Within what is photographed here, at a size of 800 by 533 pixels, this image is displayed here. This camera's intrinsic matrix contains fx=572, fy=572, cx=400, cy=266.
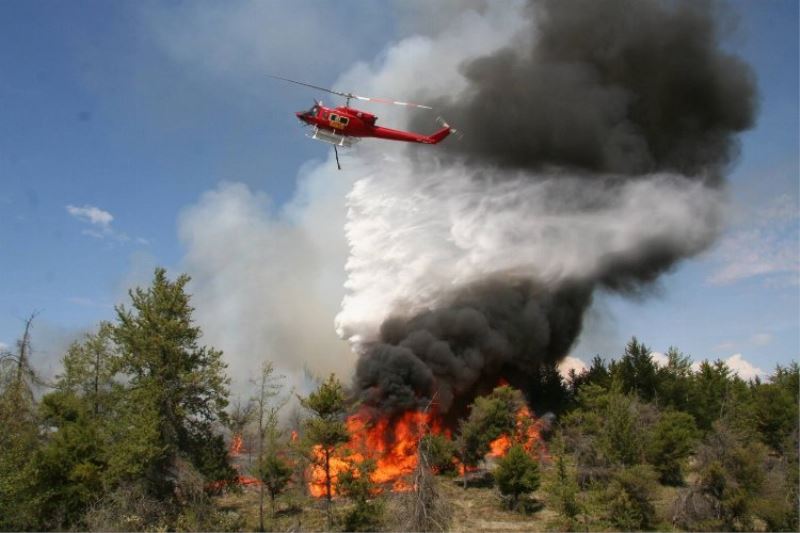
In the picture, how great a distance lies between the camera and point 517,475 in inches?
1423

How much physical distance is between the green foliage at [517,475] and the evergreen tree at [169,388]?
16730mm

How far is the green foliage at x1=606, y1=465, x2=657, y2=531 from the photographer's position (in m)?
29.8

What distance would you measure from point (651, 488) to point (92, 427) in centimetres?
3043

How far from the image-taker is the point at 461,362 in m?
50.8

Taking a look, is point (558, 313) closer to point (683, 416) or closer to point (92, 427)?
point (683, 416)

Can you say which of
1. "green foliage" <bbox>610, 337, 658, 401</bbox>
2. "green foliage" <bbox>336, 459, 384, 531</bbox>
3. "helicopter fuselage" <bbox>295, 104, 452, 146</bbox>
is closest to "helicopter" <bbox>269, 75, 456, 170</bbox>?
"helicopter fuselage" <bbox>295, 104, 452, 146</bbox>

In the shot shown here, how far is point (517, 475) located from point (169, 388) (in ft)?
71.4

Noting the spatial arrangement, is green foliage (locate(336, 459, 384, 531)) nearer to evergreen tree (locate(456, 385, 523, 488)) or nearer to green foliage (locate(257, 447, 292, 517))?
green foliage (locate(257, 447, 292, 517))

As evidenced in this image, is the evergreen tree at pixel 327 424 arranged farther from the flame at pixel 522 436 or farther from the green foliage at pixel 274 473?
the flame at pixel 522 436

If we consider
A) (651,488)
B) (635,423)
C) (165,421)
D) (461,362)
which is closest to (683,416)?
(635,423)

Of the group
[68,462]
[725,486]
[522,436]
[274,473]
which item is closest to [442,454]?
[522,436]

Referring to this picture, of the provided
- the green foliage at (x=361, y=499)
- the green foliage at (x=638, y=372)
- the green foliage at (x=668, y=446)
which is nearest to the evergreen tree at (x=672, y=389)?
the green foliage at (x=638, y=372)

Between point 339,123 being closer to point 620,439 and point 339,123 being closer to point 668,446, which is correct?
point 620,439

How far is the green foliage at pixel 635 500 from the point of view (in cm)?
2981
